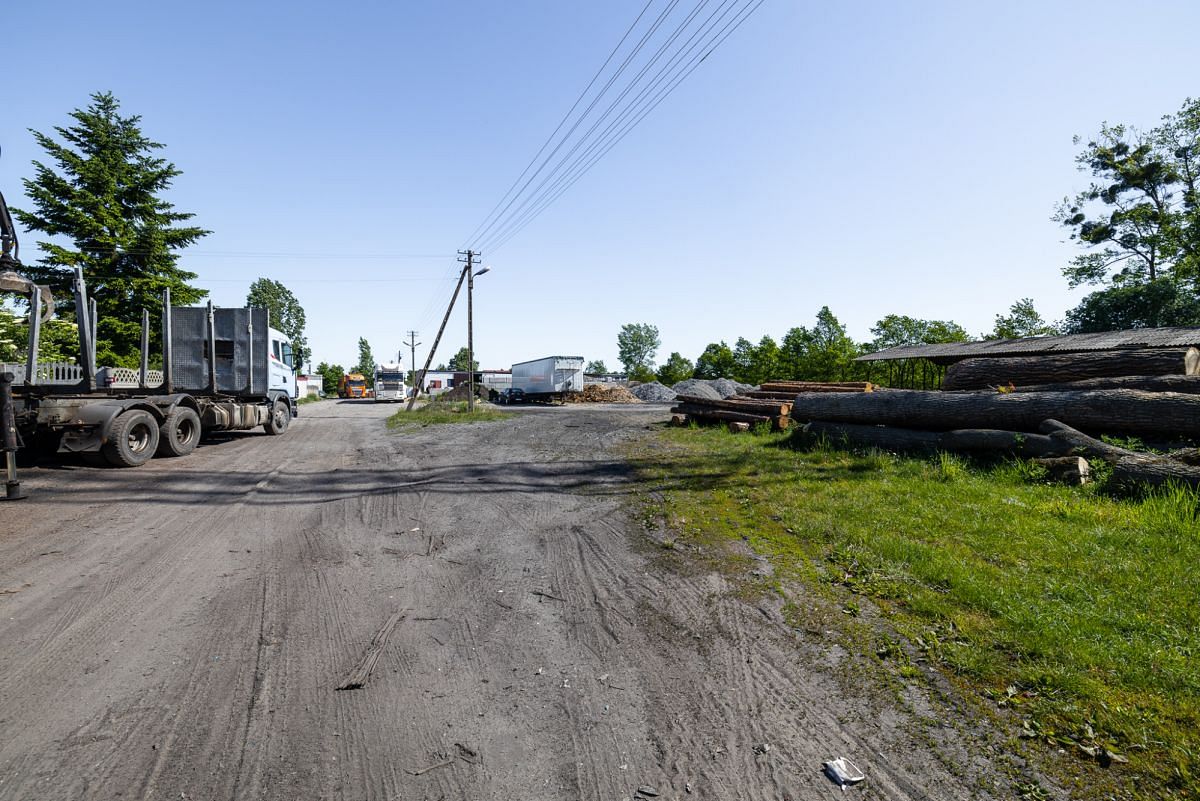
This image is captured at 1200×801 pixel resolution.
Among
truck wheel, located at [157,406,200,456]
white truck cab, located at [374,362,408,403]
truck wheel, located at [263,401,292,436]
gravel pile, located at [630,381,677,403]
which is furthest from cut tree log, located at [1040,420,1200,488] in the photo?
white truck cab, located at [374,362,408,403]

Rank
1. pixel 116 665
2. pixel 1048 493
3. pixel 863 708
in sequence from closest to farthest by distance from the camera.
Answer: pixel 863 708
pixel 116 665
pixel 1048 493

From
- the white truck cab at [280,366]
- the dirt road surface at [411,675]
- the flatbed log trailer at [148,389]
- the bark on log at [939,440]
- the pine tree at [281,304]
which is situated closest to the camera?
the dirt road surface at [411,675]

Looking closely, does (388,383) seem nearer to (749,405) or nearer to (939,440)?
(749,405)

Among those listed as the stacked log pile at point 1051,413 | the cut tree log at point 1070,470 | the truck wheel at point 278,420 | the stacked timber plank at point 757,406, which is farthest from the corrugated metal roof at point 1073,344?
the truck wheel at point 278,420

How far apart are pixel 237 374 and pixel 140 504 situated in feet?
27.2

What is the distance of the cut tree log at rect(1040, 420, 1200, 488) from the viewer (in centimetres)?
602

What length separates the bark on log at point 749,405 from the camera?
47.6 ft

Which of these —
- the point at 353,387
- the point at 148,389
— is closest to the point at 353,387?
the point at 353,387

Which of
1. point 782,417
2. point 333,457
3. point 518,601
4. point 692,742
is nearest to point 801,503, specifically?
point 518,601

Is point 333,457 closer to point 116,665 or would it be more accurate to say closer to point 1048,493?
point 116,665

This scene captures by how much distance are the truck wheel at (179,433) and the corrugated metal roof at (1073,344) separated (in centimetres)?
2232

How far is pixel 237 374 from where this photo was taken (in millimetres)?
14312

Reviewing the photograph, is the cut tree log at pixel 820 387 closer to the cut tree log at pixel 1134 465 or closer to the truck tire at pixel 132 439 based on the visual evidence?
the cut tree log at pixel 1134 465

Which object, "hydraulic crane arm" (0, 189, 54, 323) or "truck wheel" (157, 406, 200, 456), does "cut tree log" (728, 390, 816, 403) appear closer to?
"truck wheel" (157, 406, 200, 456)
